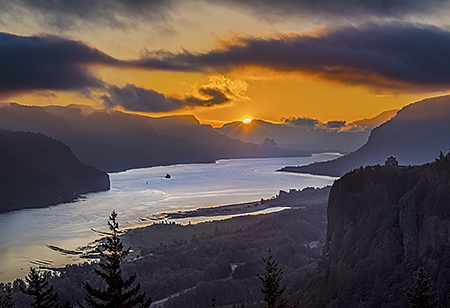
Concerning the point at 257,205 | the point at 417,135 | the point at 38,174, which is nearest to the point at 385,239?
the point at 257,205

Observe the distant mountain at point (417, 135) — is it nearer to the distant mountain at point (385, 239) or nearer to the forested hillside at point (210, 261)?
the forested hillside at point (210, 261)

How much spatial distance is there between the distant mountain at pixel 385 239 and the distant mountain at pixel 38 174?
110503 millimetres

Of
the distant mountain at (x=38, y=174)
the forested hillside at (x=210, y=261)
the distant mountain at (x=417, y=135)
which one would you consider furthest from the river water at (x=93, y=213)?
the distant mountain at (x=417, y=135)

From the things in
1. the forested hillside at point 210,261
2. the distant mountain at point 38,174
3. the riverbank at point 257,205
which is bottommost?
the forested hillside at point 210,261

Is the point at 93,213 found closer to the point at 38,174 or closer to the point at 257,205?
the point at 257,205

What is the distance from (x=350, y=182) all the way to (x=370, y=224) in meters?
5.68

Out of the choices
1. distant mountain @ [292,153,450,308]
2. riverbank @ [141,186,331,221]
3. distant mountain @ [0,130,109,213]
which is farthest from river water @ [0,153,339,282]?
distant mountain @ [292,153,450,308]

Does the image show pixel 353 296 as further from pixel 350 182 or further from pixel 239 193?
pixel 239 193

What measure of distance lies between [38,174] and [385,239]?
14218cm

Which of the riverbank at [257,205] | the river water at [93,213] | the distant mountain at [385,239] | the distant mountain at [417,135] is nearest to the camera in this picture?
the distant mountain at [385,239]

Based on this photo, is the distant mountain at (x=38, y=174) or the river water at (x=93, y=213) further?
the distant mountain at (x=38, y=174)

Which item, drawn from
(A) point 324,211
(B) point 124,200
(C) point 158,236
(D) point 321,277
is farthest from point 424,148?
(D) point 321,277

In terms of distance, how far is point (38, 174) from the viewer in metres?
156

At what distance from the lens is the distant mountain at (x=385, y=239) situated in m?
30.0
